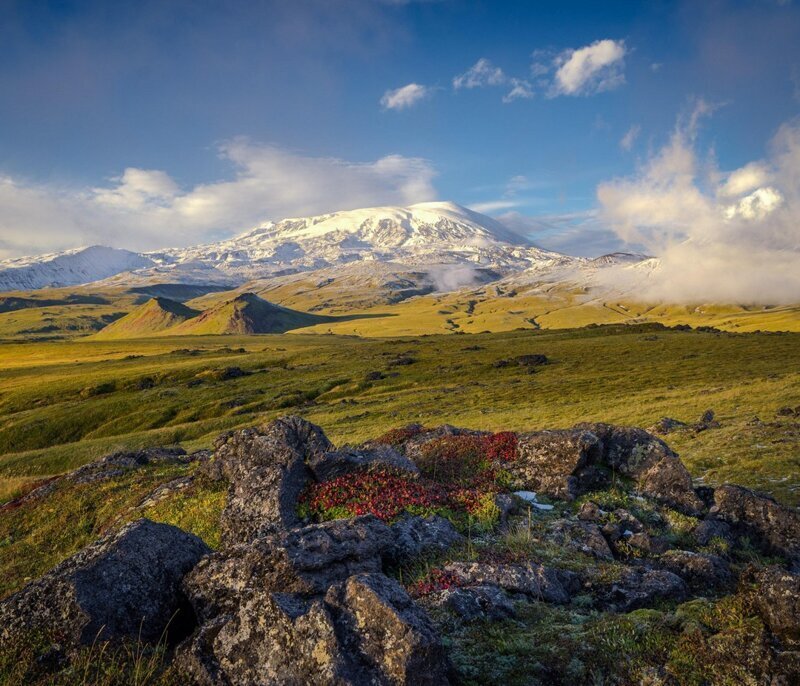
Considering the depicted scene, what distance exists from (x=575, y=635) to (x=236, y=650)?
18.6 feet

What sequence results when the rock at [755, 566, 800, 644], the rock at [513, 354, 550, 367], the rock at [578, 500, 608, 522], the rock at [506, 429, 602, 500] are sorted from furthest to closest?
the rock at [513, 354, 550, 367] → the rock at [506, 429, 602, 500] → the rock at [578, 500, 608, 522] → the rock at [755, 566, 800, 644]

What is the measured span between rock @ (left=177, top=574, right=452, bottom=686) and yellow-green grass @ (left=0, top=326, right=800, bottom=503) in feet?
69.1

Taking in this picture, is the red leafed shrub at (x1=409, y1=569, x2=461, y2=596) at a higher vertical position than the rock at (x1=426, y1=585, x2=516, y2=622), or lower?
lower

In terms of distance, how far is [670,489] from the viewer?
17719 mm

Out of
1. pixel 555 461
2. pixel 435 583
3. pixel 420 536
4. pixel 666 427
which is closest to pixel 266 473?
pixel 420 536

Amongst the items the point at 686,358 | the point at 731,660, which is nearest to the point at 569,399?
the point at 686,358

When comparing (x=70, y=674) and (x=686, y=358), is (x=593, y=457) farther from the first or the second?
(x=686, y=358)

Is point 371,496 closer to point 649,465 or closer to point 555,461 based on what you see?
point 555,461

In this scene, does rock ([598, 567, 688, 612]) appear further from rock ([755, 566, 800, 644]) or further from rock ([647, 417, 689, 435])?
rock ([647, 417, 689, 435])

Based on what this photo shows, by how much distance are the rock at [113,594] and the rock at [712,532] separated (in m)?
14.0

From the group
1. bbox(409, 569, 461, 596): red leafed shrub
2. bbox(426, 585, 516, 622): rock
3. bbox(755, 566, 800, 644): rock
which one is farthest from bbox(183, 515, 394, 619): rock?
bbox(755, 566, 800, 644): rock

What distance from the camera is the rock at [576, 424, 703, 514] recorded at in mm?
17391

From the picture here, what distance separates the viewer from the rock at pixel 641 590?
1034 centimetres

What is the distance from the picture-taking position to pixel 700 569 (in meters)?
11.7
